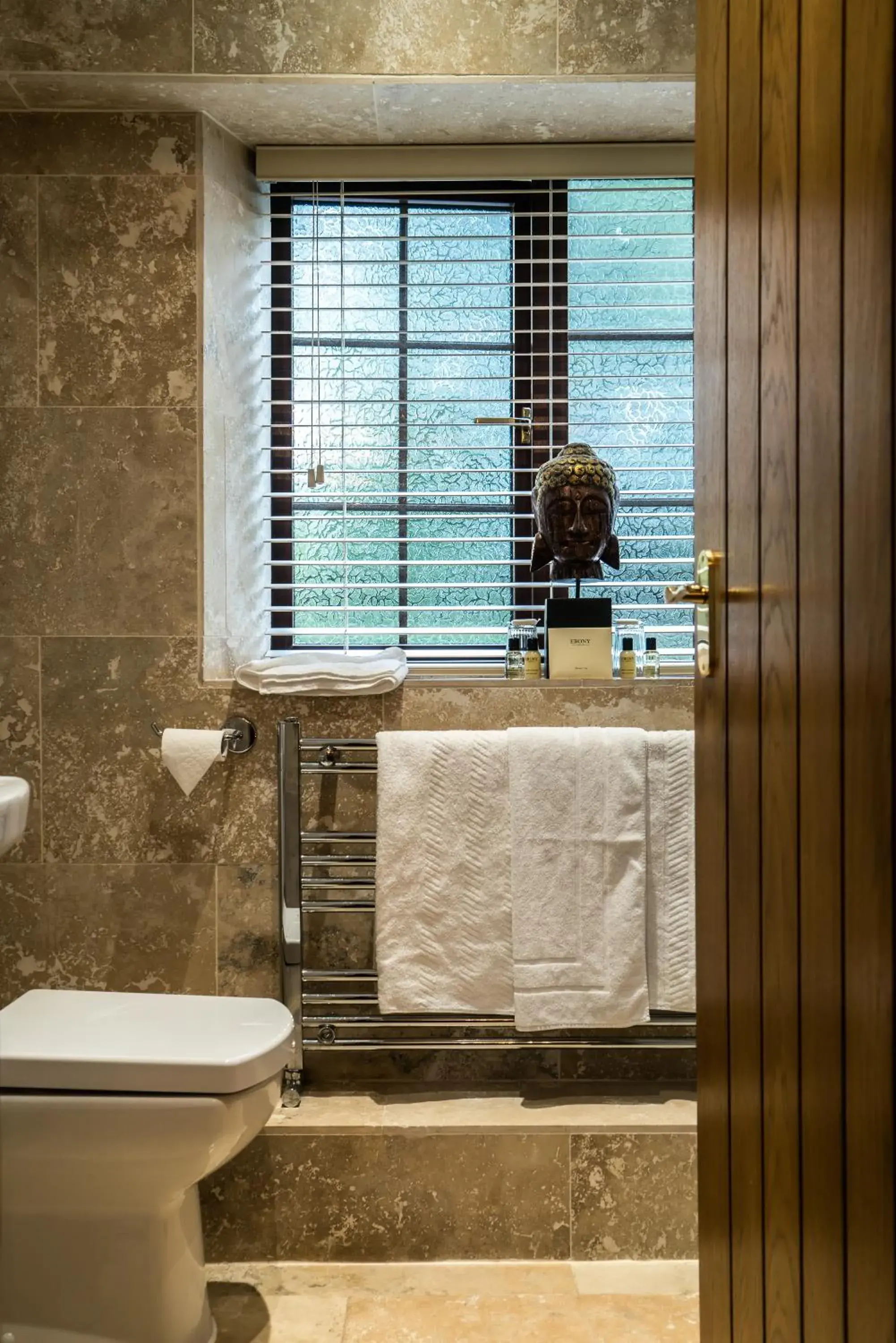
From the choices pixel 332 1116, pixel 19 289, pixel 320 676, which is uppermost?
pixel 19 289

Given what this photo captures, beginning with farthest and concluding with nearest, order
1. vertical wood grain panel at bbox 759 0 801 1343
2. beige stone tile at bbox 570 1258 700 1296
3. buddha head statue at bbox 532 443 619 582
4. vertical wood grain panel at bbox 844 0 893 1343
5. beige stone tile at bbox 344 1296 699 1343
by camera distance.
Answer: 1. buddha head statue at bbox 532 443 619 582
2. beige stone tile at bbox 570 1258 700 1296
3. beige stone tile at bbox 344 1296 699 1343
4. vertical wood grain panel at bbox 759 0 801 1343
5. vertical wood grain panel at bbox 844 0 893 1343

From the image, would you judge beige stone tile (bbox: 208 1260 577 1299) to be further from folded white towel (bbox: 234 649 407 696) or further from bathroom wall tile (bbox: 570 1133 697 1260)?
folded white towel (bbox: 234 649 407 696)

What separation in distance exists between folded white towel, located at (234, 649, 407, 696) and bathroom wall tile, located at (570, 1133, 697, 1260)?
0.83m

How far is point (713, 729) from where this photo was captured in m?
1.03

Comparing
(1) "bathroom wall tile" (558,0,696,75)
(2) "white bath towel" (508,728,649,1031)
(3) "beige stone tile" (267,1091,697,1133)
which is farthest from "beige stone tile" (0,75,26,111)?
(3) "beige stone tile" (267,1091,697,1133)

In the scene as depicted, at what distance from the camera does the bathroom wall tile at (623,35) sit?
185 centimetres

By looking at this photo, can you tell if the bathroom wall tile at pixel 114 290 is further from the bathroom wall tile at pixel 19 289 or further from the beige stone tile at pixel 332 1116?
the beige stone tile at pixel 332 1116

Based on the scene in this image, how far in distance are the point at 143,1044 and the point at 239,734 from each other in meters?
0.64

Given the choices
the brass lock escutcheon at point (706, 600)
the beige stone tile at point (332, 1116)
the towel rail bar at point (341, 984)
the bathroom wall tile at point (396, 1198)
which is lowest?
the bathroom wall tile at point (396, 1198)

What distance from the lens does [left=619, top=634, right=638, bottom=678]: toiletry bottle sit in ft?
6.65

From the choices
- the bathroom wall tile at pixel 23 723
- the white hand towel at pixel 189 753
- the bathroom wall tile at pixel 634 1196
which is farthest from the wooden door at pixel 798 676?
the bathroom wall tile at pixel 23 723

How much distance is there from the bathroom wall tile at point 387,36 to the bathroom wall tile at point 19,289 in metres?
0.45

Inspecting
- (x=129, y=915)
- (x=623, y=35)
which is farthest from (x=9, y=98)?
(x=129, y=915)

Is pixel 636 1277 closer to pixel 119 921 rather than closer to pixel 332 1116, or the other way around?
pixel 332 1116
